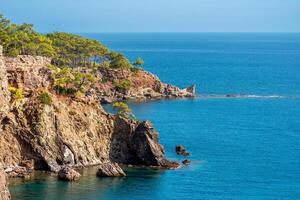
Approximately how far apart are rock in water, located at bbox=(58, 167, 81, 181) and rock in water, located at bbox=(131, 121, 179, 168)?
11937mm

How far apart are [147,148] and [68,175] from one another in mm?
13977

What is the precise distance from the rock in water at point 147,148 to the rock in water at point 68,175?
39.2 ft

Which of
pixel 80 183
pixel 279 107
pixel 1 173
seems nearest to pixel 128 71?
pixel 279 107

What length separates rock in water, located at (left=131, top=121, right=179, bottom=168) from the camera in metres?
98.1

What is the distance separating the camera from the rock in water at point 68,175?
8850 cm

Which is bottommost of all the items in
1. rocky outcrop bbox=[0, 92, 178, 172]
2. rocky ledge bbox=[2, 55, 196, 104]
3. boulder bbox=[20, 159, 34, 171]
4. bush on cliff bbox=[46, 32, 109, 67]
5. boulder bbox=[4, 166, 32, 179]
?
boulder bbox=[4, 166, 32, 179]

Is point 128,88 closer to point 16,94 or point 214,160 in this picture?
point 214,160

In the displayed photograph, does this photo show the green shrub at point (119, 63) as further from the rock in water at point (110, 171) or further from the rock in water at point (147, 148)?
the rock in water at point (110, 171)

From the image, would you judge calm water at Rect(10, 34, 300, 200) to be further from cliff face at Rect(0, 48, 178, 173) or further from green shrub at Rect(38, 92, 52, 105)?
green shrub at Rect(38, 92, 52, 105)

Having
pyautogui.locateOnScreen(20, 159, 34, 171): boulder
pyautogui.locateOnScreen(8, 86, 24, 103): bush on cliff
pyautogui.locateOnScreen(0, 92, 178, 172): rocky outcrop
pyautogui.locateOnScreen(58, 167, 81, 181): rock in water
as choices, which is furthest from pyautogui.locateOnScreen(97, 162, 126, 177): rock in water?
pyautogui.locateOnScreen(8, 86, 24, 103): bush on cliff

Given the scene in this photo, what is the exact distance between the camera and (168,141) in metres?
118

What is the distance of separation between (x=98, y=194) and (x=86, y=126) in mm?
16833

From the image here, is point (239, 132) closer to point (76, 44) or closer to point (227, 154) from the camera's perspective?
point (227, 154)

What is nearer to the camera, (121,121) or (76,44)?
(121,121)
